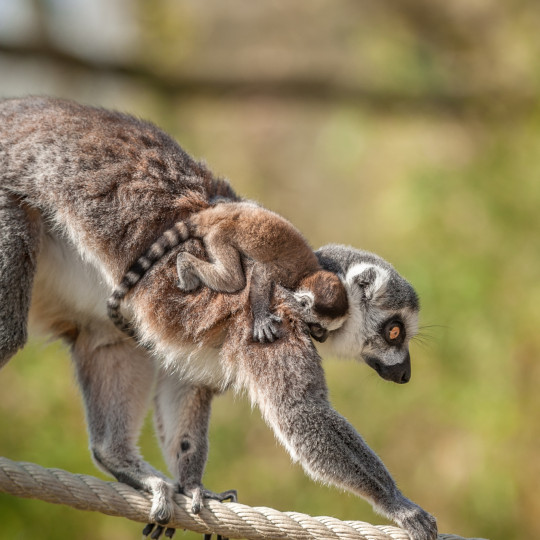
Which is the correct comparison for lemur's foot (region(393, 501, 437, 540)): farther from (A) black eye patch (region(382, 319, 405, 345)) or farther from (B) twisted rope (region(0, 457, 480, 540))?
(A) black eye patch (region(382, 319, 405, 345))

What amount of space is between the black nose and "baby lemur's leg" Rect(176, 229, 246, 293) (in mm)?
1068

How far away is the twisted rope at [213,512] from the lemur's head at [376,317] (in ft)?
3.79

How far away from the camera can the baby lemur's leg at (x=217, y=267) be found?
4.91 metres

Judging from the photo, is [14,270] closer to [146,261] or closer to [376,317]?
[146,261]

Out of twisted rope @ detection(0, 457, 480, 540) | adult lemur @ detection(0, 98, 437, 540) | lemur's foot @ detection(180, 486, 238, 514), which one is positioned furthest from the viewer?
Answer: lemur's foot @ detection(180, 486, 238, 514)

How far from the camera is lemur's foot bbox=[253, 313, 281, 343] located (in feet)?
15.7

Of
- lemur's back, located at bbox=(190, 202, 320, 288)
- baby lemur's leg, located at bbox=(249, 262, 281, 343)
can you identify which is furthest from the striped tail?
baby lemur's leg, located at bbox=(249, 262, 281, 343)

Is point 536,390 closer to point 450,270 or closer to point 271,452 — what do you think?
point 450,270

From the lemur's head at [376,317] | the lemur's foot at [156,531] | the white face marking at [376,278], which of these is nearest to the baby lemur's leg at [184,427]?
the lemur's foot at [156,531]

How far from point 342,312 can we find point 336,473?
981 mm

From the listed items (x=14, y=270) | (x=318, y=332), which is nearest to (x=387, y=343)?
(x=318, y=332)

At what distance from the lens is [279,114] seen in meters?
15.9

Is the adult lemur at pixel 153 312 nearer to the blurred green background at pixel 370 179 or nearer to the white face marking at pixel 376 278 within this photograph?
the white face marking at pixel 376 278

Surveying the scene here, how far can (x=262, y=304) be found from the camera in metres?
4.86
